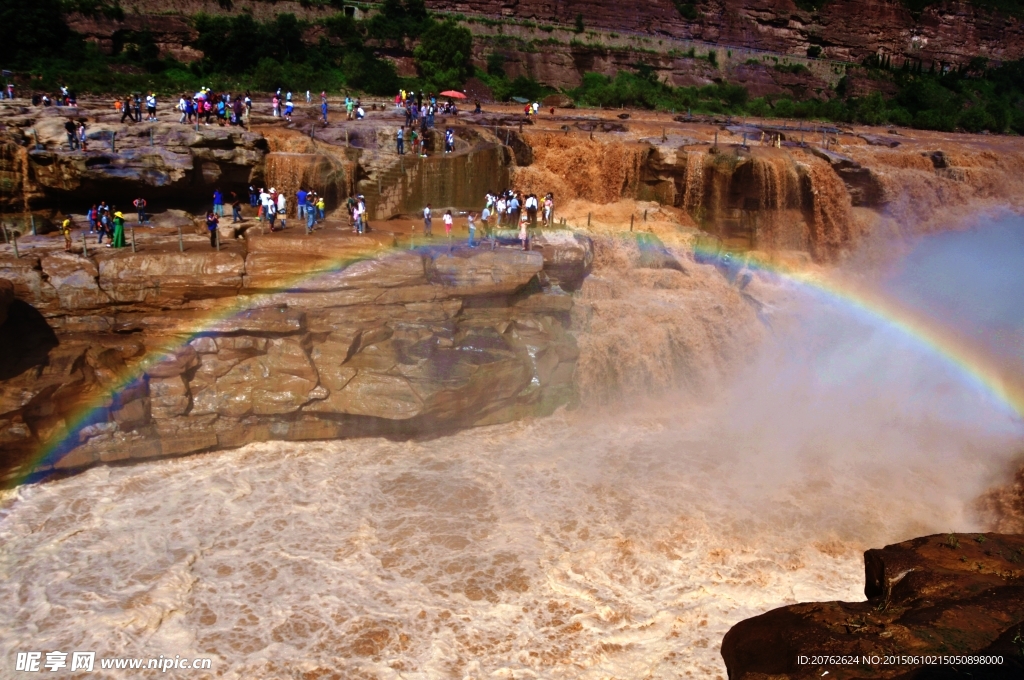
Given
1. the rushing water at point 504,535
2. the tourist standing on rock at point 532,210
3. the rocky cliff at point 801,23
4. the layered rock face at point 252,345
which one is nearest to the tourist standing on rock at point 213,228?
the layered rock face at point 252,345

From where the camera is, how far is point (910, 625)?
6.64m

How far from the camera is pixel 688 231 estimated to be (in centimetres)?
2136

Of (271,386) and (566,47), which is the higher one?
(566,47)

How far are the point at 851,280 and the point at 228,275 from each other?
17.1 meters

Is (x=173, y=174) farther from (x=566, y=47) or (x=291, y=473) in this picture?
(x=566, y=47)

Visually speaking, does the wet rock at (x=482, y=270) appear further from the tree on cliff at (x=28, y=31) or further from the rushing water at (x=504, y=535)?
the tree on cliff at (x=28, y=31)

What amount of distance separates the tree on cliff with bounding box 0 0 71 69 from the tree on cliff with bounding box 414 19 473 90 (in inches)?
621

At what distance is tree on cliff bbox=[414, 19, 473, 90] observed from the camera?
38.8m

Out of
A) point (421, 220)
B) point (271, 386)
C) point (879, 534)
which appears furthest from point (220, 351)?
point (879, 534)

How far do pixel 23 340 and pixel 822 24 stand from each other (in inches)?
2098

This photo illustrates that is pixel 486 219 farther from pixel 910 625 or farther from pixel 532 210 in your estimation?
pixel 910 625

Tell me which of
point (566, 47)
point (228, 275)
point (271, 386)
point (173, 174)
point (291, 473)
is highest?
point (566, 47)

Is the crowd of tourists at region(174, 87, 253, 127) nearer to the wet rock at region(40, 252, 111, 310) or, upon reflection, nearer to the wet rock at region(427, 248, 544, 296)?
the wet rock at region(40, 252, 111, 310)

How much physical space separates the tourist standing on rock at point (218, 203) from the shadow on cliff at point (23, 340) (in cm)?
485
